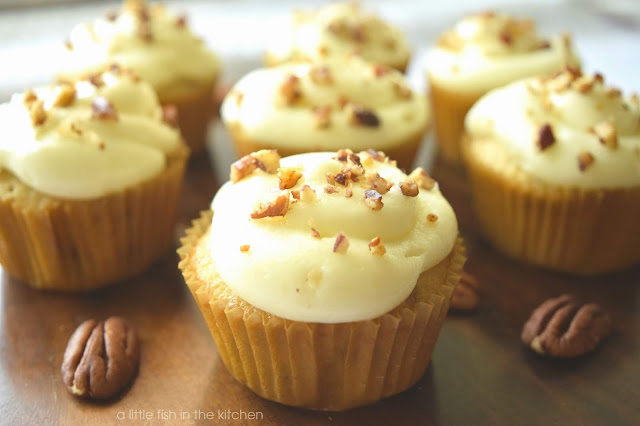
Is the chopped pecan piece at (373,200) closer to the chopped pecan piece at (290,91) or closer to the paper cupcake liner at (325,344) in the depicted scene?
the paper cupcake liner at (325,344)

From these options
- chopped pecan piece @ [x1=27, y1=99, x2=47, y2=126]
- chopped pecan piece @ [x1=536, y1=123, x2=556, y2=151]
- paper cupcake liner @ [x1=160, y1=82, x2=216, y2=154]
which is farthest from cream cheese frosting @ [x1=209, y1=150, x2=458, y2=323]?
paper cupcake liner @ [x1=160, y1=82, x2=216, y2=154]

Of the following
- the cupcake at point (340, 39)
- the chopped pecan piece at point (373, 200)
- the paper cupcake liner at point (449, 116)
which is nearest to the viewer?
the chopped pecan piece at point (373, 200)

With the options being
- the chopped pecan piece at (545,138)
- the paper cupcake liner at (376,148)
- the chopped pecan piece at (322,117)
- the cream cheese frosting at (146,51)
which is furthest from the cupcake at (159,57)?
the chopped pecan piece at (545,138)

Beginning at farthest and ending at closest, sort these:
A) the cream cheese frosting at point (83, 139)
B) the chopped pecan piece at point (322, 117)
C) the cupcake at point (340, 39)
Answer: the cupcake at point (340, 39), the chopped pecan piece at point (322, 117), the cream cheese frosting at point (83, 139)

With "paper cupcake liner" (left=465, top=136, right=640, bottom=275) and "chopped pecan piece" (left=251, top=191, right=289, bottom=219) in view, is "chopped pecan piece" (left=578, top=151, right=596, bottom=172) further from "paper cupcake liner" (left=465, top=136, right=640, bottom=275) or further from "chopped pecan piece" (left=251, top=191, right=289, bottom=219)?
"chopped pecan piece" (left=251, top=191, right=289, bottom=219)

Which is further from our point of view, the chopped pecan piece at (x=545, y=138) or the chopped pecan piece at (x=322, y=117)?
the chopped pecan piece at (x=322, y=117)
